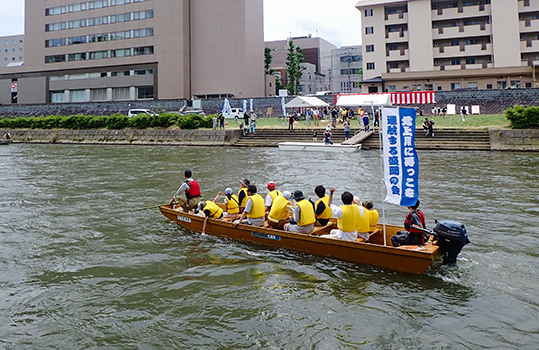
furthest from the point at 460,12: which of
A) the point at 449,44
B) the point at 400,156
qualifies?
the point at 400,156

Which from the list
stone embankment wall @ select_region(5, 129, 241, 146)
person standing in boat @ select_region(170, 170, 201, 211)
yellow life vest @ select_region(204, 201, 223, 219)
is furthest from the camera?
stone embankment wall @ select_region(5, 129, 241, 146)

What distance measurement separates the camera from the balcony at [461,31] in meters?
49.2

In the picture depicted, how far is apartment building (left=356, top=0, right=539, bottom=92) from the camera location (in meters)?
47.3

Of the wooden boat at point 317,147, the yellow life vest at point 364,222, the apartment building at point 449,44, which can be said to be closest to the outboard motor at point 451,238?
the yellow life vest at point 364,222

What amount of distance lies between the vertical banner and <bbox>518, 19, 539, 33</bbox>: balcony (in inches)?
1933

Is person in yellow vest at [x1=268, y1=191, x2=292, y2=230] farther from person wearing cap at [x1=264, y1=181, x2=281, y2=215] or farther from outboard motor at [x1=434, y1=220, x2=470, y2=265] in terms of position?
outboard motor at [x1=434, y1=220, x2=470, y2=265]

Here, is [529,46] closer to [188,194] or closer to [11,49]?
[188,194]

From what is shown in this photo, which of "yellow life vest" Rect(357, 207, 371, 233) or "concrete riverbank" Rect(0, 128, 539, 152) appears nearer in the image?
"yellow life vest" Rect(357, 207, 371, 233)

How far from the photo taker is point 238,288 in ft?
26.9

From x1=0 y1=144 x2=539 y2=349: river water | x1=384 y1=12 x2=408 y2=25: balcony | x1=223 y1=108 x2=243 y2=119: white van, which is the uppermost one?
x1=384 y1=12 x2=408 y2=25: balcony

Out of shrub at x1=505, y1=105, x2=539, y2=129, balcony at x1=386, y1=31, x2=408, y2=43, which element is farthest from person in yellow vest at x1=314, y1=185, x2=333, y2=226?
balcony at x1=386, y1=31, x2=408, y2=43

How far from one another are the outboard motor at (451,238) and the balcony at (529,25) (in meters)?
49.7

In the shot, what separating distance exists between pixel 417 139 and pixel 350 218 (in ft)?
85.0

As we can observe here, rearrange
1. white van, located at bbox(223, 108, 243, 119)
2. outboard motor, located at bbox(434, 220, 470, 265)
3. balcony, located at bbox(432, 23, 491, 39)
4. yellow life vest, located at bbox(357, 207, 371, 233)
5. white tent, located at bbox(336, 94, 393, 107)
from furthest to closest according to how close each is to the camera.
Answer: balcony, located at bbox(432, 23, 491, 39) < white van, located at bbox(223, 108, 243, 119) < white tent, located at bbox(336, 94, 393, 107) < yellow life vest, located at bbox(357, 207, 371, 233) < outboard motor, located at bbox(434, 220, 470, 265)
